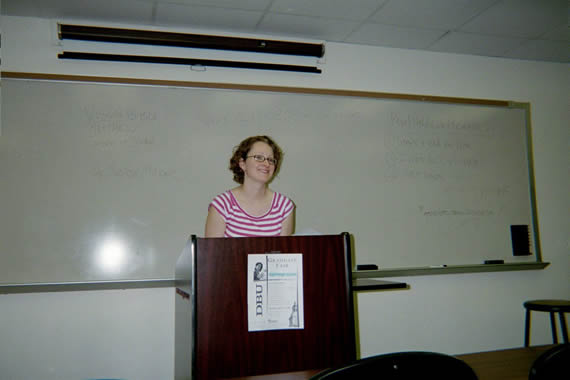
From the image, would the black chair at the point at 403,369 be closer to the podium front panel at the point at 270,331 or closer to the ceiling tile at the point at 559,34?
the podium front panel at the point at 270,331

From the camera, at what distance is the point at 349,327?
1.31m

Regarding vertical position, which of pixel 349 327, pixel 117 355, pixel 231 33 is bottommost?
pixel 117 355

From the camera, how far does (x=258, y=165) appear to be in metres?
2.04

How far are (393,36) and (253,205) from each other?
74.7 inches

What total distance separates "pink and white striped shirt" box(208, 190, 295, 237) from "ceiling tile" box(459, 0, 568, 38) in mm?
2111

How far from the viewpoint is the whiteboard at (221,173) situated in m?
2.47

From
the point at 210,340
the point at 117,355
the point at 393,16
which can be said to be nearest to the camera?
the point at 210,340

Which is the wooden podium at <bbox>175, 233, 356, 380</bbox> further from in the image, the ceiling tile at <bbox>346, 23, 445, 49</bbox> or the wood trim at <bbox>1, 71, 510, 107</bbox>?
the ceiling tile at <bbox>346, 23, 445, 49</bbox>

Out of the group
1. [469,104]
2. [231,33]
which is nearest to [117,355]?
[231,33]

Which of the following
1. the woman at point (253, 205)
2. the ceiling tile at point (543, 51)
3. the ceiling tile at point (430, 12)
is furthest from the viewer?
the ceiling tile at point (543, 51)

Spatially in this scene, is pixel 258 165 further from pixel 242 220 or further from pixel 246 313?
pixel 246 313

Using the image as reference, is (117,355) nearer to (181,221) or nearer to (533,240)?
(181,221)

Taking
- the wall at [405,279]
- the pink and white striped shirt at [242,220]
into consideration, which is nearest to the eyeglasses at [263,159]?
A: the pink and white striped shirt at [242,220]

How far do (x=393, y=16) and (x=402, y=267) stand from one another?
1.74 metres
